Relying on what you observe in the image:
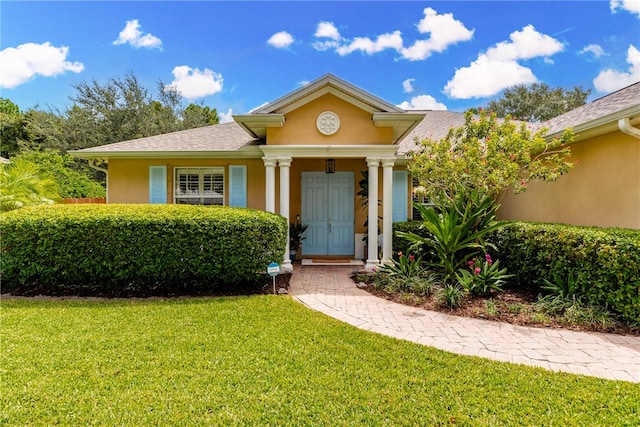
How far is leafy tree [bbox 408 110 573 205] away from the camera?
6316 millimetres

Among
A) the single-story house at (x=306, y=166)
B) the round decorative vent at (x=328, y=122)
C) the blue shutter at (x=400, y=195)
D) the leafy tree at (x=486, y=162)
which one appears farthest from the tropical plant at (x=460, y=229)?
the round decorative vent at (x=328, y=122)

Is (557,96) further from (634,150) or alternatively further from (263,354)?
(263,354)

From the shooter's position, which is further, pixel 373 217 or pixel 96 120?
pixel 96 120

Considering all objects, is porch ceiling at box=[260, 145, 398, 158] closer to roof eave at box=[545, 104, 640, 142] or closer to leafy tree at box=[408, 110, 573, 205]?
leafy tree at box=[408, 110, 573, 205]

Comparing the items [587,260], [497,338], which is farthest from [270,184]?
[587,260]

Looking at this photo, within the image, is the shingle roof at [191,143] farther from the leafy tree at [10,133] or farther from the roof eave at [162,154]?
the leafy tree at [10,133]

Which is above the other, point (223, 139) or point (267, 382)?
point (223, 139)

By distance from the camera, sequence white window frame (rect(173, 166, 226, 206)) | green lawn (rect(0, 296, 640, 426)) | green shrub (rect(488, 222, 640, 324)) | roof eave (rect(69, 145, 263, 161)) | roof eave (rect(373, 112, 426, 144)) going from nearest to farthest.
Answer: green lawn (rect(0, 296, 640, 426)), green shrub (rect(488, 222, 640, 324)), roof eave (rect(373, 112, 426, 144)), roof eave (rect(69, 145, 263, 161)), white window frame (rect(173, 166, 226, 206))

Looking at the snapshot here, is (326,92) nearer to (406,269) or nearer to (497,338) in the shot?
(406,269)

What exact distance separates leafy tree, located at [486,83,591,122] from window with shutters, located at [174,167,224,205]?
26.3 metres

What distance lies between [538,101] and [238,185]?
29.1m

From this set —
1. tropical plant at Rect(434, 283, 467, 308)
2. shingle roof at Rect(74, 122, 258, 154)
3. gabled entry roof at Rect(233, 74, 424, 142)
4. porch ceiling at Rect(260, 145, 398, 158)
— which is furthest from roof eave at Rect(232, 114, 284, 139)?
tropical plant at Rect(434, 283, 467, 308)

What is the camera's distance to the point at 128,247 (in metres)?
6.26

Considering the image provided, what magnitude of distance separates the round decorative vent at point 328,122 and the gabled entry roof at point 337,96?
470mm
